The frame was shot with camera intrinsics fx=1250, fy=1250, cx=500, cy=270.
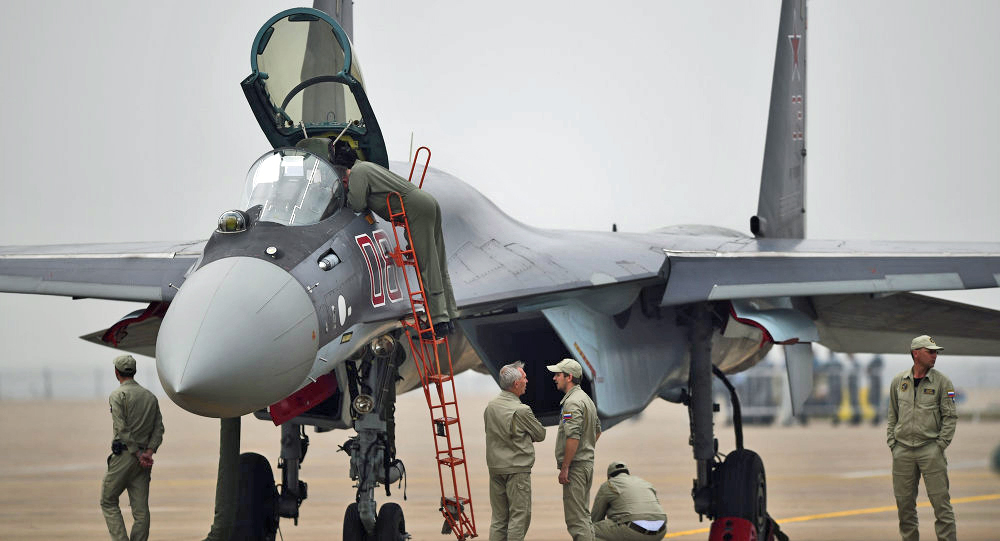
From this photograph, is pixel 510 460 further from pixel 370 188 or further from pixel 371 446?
pixel 370 188

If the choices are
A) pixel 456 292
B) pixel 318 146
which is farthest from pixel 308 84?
pixel 456 292

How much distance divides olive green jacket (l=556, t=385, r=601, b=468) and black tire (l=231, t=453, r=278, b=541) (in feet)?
7.17

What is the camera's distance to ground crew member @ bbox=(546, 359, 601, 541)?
6.73m

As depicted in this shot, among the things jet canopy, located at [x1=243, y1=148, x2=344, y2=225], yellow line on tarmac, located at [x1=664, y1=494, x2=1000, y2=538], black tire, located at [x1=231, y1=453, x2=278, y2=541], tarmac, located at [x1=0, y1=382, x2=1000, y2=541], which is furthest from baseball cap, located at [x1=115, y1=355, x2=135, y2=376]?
yellow line on tarmac, located at [x1=664, y1=494, x2=1000, y2=538]

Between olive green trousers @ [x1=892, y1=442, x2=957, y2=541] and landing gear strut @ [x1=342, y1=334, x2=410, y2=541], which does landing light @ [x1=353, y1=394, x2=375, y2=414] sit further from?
olive green trousers @ [x1=892, y1=442, x2=957, y2=541]

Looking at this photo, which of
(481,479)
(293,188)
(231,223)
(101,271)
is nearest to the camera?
(231,223)

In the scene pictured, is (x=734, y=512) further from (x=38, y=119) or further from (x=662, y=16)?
(x=38, y=119)

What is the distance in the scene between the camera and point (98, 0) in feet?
54.7

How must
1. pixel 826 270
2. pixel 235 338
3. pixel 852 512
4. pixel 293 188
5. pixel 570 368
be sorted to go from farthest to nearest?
pixel 852 512 < pixel 826 270 < pixel 570 368 < pixel 293 188 < pixel 235 338

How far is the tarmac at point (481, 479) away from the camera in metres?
10.5

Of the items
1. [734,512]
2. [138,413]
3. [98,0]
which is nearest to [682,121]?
[98,0]

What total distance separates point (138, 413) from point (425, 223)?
2475 mm

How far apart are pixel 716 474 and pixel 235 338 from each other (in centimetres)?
483

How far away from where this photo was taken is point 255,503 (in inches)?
315
